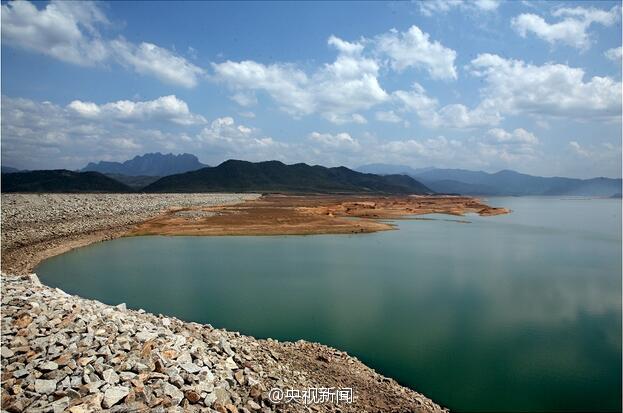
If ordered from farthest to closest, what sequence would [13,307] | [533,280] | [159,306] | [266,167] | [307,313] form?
1. [266,167]
2. [533,280]
3. [159,306]
4. [307,313]
5. [13,307]

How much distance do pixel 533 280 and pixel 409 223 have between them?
31.0 meters

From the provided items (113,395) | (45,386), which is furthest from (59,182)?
(113,395)

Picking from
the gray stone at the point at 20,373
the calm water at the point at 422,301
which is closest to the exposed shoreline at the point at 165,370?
the gray stone at the point at 20,373

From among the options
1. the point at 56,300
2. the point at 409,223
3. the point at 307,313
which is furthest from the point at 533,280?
the point at 409,223

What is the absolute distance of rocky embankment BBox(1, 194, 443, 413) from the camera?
23.9ft

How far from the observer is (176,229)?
40.2m

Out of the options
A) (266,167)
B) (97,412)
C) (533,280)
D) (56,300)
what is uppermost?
(266,167)

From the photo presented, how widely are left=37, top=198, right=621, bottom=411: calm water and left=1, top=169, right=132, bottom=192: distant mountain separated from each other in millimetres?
105459

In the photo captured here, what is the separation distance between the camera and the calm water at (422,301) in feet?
36.6

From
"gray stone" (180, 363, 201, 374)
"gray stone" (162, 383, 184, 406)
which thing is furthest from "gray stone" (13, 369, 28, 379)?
"gray stone" (180, 363, 201, 374)

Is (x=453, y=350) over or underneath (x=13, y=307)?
underneath

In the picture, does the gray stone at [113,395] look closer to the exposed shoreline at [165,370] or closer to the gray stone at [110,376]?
the exposed shoreline at [165,370]

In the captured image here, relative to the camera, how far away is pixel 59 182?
12494 centimetres

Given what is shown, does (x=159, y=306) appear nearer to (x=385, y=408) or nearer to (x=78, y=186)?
(x=385, y=408)
